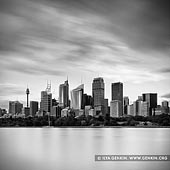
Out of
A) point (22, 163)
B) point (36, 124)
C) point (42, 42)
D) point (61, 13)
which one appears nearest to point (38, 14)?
point (61, 13)

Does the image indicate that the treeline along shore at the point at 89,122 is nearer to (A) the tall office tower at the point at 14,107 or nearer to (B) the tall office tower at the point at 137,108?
(B) the tall office tower at the point at 137,108

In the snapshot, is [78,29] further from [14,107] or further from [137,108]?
[137,108]

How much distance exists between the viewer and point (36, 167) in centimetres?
477

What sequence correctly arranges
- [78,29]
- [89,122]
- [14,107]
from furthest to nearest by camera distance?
[89,122] → [14,107] → [78,29]

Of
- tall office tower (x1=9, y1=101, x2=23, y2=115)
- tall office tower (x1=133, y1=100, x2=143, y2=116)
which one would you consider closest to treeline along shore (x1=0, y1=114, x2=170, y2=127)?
tall office tower (x1=133, y1=100, x2=143, y2=116)

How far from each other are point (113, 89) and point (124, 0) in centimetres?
919

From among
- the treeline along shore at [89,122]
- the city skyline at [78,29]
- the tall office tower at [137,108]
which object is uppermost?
the city skyline at [78,29]

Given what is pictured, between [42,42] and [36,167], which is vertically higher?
[42,42]

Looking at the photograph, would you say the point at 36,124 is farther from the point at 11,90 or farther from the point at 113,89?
the point at 11,90

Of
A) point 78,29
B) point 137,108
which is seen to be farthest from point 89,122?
point 78,29

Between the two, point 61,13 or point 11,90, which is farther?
point 11,90

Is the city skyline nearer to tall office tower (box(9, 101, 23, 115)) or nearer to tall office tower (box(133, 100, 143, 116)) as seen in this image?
tall office tower (box(9, 101, 23, 115))

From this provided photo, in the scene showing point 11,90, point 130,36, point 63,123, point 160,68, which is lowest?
point 63,123

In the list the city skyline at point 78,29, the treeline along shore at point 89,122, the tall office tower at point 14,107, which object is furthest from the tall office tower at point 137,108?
the city skyline at point 78,29
